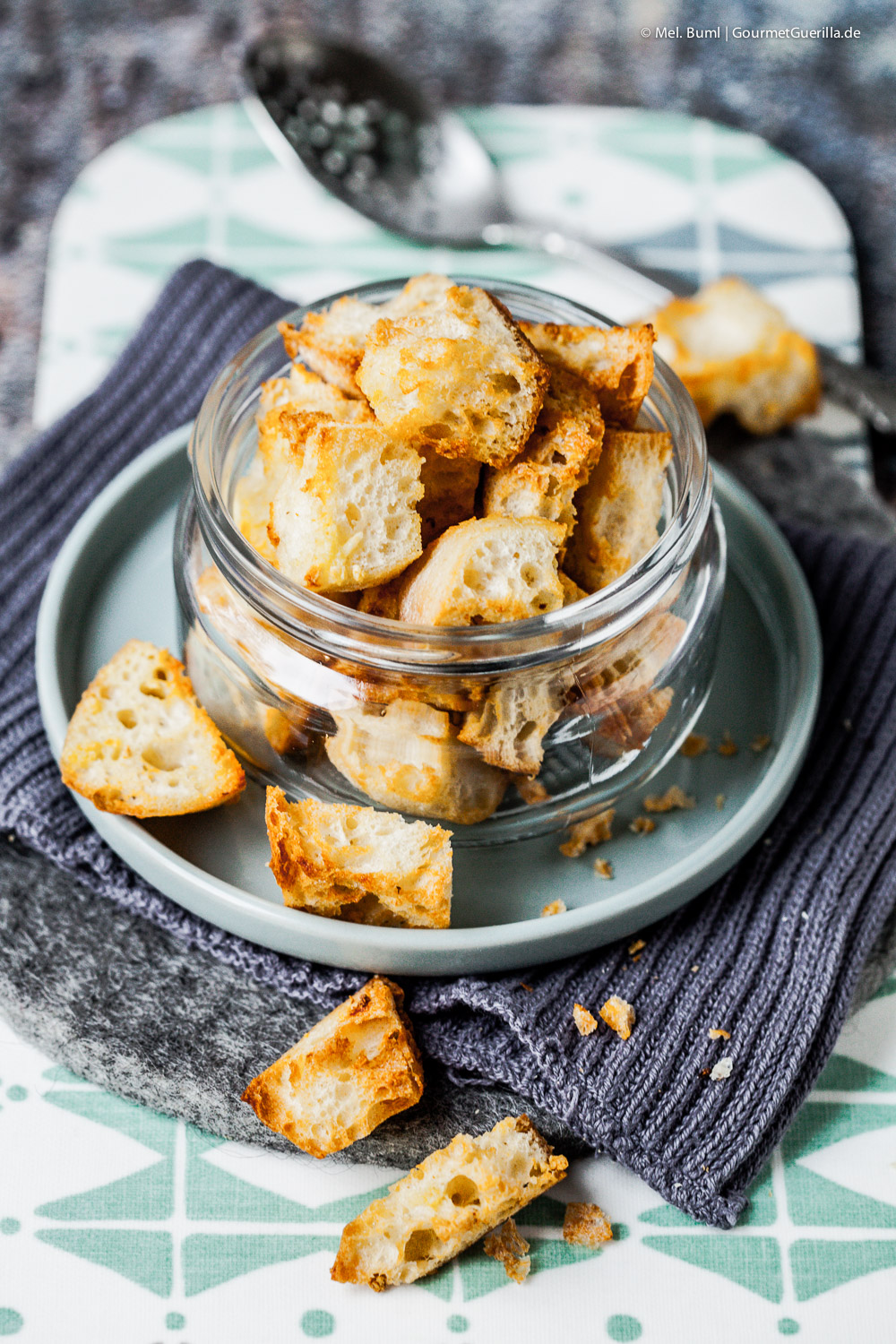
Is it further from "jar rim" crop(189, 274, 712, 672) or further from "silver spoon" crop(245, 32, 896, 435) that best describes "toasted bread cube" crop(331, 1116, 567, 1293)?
"silver spoon" crop(245, 32, 896, 435)

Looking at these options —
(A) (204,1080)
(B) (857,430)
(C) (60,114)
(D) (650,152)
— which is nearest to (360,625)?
(A) (204,1080)

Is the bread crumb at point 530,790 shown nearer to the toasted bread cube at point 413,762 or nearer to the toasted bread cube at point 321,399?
the toasted bread cube at point 413,762

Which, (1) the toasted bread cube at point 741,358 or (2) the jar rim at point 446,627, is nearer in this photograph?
(2) the jar rim at point 446,627

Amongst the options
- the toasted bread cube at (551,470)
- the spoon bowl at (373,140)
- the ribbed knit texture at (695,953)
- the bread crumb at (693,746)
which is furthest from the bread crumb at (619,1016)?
the spoon bowl at (373,140)

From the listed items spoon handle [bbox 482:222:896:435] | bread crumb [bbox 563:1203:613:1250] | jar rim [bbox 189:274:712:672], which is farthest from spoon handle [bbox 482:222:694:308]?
bread crumb [bbox 563:1203:613:1250]

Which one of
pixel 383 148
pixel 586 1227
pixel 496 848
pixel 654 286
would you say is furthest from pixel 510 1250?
pixel 383 148

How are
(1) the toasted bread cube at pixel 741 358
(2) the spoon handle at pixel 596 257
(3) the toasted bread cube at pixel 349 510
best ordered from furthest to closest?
(2) the spoon handle at pixel 596 257
(1) the toasted bread cube at pixel 741 358
(3) the toasted bread cube at pixel 349 510

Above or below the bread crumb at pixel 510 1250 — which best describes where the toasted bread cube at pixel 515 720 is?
above

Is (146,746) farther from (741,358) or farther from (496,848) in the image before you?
(741,358)
